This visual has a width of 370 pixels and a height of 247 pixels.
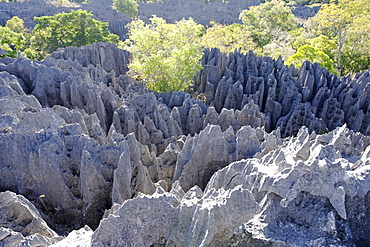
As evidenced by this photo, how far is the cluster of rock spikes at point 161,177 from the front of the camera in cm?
474

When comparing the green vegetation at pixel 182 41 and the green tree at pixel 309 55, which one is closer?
the green vegetation at pixel 182 41

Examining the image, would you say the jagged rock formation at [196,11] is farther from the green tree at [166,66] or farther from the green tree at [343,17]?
the green tree at [166,66]

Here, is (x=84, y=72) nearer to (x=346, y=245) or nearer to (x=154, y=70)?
(x=154, y=70)

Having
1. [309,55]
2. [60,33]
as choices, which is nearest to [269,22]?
[309,55]

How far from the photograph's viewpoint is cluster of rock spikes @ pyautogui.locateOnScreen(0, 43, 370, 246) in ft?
15.5

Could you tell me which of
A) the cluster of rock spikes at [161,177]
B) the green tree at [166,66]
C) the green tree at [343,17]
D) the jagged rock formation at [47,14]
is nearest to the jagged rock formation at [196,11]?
the jagged rock formation at [47,14]

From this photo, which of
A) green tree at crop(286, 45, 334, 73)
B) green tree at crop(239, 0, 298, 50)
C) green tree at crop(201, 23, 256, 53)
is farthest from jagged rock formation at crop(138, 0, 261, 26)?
Result: green tree at crop(286, 45, 334, 73)

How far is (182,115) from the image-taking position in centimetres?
1281

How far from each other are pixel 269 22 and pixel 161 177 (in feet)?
102

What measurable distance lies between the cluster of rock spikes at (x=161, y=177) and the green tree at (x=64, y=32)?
12.8 m

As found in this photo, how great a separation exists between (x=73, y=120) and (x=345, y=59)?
27510mm

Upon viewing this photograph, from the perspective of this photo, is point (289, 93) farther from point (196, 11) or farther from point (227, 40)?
point (196, 11)

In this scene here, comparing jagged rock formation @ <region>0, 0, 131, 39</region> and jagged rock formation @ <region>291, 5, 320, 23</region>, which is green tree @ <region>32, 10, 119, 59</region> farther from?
jagged rock formation @ <region>291, 5, 320, 23</region>

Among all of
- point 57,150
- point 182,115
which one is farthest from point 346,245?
point 182,115
